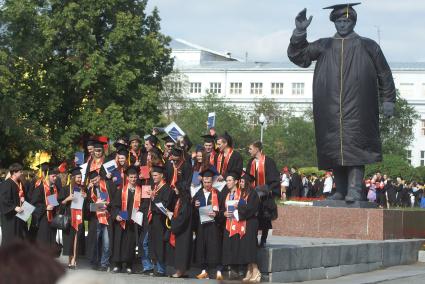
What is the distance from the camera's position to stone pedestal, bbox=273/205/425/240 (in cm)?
1755

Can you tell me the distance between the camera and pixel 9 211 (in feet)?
52.0

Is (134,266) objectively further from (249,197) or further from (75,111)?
(75,111)

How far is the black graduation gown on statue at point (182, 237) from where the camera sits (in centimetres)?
1402

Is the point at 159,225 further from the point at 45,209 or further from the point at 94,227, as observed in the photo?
the point at 45,209

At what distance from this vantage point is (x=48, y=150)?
45.4m

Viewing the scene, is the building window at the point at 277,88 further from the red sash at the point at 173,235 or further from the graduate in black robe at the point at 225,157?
the red sash at the point at 173,235

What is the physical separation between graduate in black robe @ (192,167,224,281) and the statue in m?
4.07

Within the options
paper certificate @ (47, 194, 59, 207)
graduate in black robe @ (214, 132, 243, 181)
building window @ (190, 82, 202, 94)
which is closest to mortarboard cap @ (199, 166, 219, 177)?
graduate in black robe @ (214, 132, 243, 181)

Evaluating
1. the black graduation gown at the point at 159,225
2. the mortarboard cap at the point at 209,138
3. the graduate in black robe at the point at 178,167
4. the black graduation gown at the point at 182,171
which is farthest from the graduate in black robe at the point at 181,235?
the mortarboard cap at the point at 209,138

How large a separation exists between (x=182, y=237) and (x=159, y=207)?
508 millimetres

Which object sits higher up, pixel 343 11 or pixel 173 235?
pixel 343 11

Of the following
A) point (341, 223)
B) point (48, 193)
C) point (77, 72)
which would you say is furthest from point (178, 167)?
point (77, 72)

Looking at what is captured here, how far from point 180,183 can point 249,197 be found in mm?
1110

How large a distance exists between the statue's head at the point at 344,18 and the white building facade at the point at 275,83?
8187 cm
